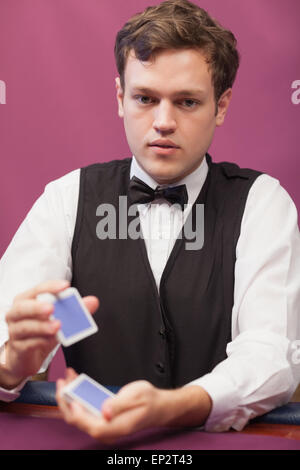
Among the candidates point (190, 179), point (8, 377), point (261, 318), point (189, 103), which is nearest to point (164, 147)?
point (189, 103)

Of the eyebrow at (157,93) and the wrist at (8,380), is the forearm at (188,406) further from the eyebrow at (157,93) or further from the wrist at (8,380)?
the eyebrow at (157,93)

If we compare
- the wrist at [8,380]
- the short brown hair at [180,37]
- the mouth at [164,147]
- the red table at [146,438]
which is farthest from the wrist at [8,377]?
the short brown hair at [180,37]

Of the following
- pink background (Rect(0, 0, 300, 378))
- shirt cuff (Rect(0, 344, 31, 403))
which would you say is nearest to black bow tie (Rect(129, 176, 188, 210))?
shirt cuff (Rect(0, 344, 31, 403))

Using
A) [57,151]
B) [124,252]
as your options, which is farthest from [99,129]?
[124,252]

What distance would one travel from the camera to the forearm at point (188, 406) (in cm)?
127

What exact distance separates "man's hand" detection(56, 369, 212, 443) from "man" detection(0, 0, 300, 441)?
39cm

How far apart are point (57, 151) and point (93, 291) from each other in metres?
1.04

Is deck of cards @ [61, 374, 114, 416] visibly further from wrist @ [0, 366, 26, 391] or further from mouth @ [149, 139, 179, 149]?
mouth @ [149, 139, 179, 149]

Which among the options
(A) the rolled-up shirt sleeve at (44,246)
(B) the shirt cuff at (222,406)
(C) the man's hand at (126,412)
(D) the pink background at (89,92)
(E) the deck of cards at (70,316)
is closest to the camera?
(C) the man's hand at (126,412)

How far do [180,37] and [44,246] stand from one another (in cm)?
73

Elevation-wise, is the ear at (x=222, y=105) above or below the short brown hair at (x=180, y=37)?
below

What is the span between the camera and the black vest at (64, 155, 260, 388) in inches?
78.0

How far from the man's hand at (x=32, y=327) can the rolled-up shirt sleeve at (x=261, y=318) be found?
35cm

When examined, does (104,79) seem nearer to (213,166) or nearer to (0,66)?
(0,66)
